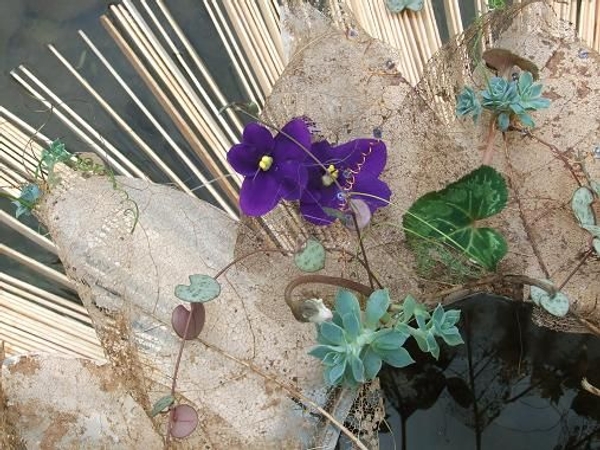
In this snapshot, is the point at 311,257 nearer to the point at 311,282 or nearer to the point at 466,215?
the point at 311,282

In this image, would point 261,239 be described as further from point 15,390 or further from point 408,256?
point 15,390

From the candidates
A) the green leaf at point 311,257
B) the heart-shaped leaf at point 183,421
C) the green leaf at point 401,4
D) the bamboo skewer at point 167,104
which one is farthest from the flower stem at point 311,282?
the green leaf at point 401,4

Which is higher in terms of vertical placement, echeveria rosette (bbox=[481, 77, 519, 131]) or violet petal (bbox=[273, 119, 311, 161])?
violet petal (bbox=[273, 119, 311, 161])

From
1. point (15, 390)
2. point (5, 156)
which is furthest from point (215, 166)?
point (15, 390)

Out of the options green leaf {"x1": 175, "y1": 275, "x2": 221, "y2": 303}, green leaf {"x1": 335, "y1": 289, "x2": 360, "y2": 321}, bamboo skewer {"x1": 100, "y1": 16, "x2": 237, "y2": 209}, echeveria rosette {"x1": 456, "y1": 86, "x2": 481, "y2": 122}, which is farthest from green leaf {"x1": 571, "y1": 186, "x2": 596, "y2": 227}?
bamboo skewer {"x1": 100, "y1": 16, "x2": 237, "y2": 209}

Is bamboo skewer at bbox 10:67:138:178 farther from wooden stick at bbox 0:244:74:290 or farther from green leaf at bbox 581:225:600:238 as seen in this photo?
green leaf at bbox 581:225:600:238

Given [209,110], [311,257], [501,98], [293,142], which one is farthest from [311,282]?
[209,110]
